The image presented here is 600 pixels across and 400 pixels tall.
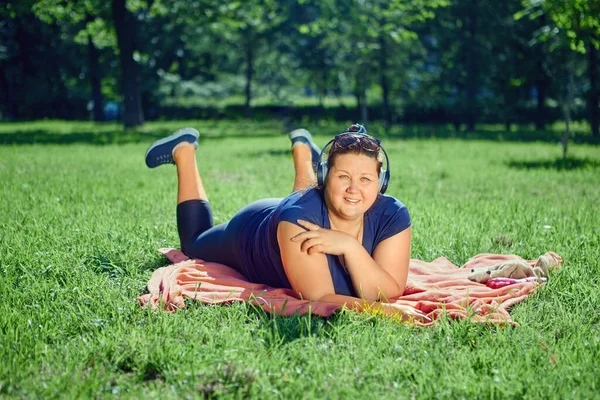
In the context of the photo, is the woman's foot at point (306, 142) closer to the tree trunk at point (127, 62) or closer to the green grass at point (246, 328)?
the green grass at point (246, 328)

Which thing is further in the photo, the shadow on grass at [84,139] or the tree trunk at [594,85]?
the tree trunk at [594,85]

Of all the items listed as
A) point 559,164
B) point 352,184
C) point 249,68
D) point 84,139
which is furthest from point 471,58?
point 352,184

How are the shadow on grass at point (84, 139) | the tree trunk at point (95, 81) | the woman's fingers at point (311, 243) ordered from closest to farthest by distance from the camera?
the woman's fingers at point (311, 243), the shadow on grass at point (84, 139), the tree trunk at point (95, 81)

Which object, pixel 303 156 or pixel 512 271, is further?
pixel 303 156

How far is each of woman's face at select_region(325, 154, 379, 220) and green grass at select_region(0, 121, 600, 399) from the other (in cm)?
63

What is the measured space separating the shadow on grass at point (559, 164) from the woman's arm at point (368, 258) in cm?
855

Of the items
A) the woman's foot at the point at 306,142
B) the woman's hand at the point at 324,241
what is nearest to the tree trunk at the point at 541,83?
the woman's foot at the point at 306,142

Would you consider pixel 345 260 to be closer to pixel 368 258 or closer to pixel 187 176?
pixel 368 258

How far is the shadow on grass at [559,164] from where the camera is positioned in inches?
470

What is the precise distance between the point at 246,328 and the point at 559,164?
10.3m

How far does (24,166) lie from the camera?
11.0m

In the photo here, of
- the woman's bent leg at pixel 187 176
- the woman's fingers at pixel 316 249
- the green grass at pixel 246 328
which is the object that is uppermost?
the woman's bent leg at pixel 187 176

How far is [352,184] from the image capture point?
12.4 feet

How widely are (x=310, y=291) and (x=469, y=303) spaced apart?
100 centimetres
